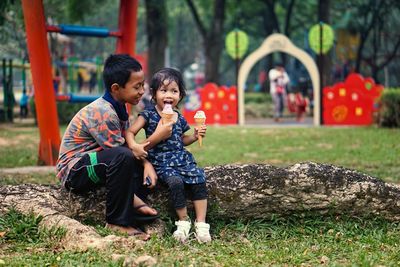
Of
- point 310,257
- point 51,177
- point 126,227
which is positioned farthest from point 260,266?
point 51,177

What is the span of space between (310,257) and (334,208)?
0.86 m

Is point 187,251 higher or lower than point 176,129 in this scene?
lower

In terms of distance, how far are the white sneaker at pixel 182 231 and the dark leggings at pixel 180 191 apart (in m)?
0.10

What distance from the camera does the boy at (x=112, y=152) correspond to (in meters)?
3.81

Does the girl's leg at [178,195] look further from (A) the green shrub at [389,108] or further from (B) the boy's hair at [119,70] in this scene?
(A) the green shrub at [389,108]

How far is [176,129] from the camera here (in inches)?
163

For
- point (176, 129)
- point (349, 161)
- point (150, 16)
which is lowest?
point (349, 161)

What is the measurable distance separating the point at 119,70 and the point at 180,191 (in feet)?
2.61

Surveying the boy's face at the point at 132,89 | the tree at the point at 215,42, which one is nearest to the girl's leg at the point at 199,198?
the boy's face at the point at 132,89

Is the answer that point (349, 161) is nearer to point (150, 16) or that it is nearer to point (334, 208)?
point (334, 208)

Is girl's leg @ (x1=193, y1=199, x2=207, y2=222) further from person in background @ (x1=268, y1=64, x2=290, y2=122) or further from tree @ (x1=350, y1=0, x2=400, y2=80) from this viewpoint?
tree @ (x1=350, y1=0, x2=400, y2=80)

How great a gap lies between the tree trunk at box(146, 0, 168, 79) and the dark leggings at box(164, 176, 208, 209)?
51.2ft

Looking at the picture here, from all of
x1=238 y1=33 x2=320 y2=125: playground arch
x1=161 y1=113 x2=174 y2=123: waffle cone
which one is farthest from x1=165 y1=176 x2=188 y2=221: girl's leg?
x1=238 y1=33 x2=320 y2=125: playground arch

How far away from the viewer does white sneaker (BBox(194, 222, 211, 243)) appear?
153 inches
